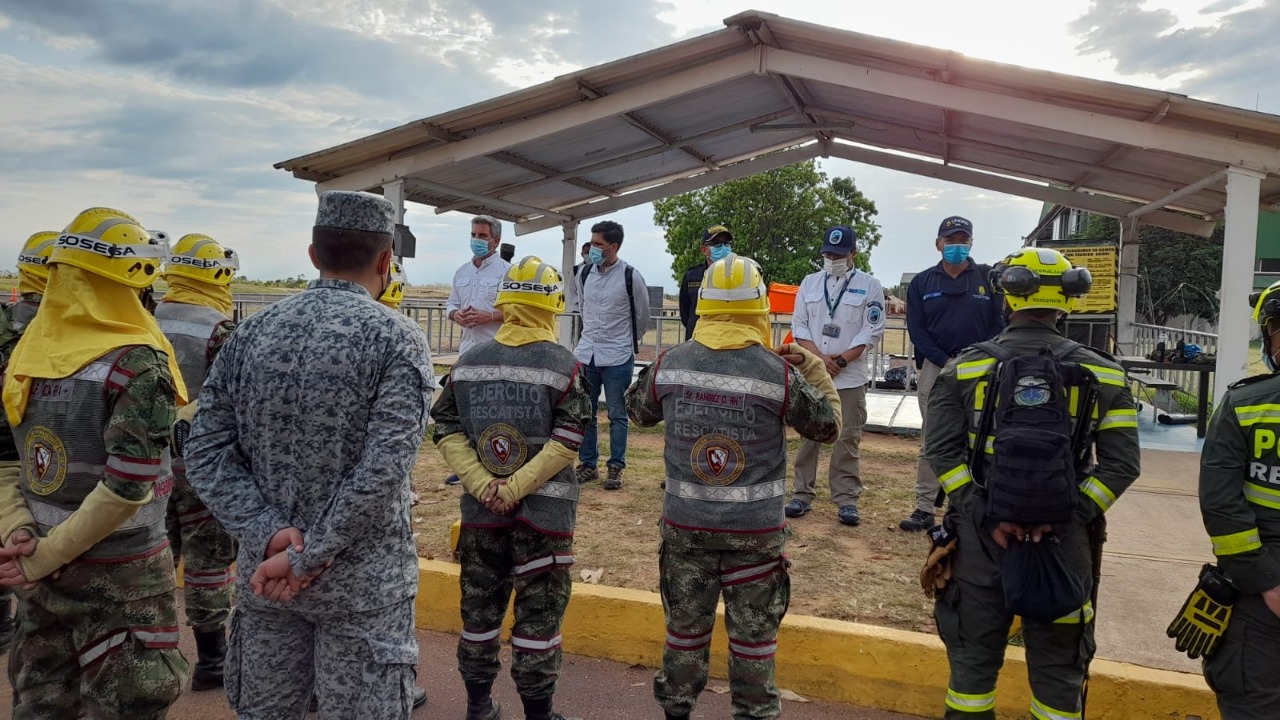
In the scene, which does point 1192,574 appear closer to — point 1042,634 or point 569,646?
point 1042,634

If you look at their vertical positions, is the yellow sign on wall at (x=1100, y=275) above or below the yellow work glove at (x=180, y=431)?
above

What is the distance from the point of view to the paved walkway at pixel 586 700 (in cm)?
372

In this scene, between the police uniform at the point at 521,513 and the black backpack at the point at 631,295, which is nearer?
the police uniform at the point at 521,513

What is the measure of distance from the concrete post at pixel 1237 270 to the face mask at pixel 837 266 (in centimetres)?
342

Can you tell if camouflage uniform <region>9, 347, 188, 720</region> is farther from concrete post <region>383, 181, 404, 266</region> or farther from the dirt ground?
concrete post <region>383, 181, 404, 266</region>

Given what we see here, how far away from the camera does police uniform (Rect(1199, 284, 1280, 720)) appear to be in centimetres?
258

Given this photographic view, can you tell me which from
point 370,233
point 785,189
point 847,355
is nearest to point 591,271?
point 847,355

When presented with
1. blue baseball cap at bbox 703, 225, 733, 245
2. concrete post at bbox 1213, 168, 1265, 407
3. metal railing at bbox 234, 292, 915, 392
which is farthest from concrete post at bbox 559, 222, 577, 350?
concrete post at bbox 1213, 168, 1265, 407

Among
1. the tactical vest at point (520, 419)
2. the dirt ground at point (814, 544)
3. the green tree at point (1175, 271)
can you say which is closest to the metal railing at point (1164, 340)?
the dirt ground at point (814, 544)

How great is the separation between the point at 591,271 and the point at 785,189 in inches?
850

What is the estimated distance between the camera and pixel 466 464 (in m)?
3.47

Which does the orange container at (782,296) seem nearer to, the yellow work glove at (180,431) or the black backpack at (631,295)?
the black backpack at (631,295)

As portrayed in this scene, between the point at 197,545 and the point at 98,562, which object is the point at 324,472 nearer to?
the point at 98,562

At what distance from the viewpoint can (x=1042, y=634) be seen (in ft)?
9.22
